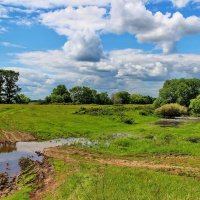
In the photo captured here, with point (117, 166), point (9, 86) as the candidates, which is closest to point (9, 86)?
point (9, 86)

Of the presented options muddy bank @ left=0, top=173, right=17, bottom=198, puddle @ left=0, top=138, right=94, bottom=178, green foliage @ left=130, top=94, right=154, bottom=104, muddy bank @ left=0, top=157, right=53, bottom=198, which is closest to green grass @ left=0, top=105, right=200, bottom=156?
puddle @ left=0, top=138, right=94, bottom=178

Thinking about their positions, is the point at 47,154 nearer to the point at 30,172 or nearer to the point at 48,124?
the point at 30,172

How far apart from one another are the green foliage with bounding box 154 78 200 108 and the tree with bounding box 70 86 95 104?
37122mm

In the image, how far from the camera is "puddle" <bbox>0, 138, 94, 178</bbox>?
114ft

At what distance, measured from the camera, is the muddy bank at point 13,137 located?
2047 inches

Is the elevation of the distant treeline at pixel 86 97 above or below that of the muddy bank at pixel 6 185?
above

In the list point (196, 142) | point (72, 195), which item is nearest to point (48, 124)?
point (196, 142)

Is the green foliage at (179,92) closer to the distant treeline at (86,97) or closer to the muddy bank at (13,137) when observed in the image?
the distant treeline at (86,97)

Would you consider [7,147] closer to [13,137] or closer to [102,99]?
[13,137]

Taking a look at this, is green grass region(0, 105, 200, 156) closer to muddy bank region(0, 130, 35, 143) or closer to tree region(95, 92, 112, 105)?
muddy bank region(0, 130, 35, 143)

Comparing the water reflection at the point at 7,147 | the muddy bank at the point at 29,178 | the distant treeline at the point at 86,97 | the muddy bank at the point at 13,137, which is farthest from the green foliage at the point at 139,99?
the muddy bank at the point at 29,178

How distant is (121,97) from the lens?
179625 millimetres

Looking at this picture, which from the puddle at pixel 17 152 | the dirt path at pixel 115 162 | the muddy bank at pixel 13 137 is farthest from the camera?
the muddy bank at pixel 13 137

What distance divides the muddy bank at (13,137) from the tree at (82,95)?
104053 mm
